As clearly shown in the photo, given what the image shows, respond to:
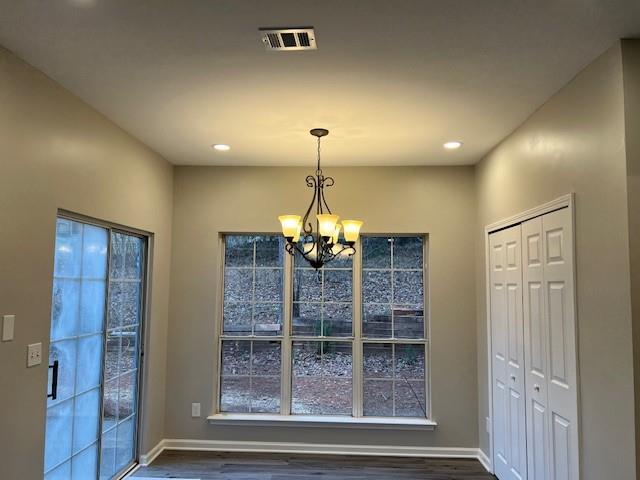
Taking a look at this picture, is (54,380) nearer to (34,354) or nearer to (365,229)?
(34,354)

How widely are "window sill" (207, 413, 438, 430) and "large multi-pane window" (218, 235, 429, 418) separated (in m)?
0.09

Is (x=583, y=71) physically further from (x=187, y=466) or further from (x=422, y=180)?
(x=187, y=466)

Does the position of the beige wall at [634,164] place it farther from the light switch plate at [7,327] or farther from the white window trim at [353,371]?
the light switch plate at [7,327]

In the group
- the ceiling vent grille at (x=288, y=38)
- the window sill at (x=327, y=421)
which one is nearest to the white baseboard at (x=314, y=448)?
the window sill at (x=327, y=421)

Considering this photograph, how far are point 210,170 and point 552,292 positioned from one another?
317 cm

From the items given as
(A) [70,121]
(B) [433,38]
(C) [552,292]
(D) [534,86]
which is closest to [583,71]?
(D) [534,86]

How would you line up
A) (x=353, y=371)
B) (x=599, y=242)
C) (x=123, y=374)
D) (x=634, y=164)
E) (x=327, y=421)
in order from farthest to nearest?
(x=353, y=371)
(x=327, y=421)
(x=123, y=374)
(x=599, y=242)
(x=634, y=164)

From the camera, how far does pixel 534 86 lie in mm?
2705

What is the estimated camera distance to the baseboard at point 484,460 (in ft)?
13.0

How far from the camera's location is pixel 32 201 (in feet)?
8.22

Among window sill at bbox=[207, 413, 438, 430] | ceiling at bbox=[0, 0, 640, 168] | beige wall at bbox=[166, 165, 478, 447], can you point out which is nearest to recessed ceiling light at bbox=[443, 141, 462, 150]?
ceiling at bbox=[0, 0, 640, 168]

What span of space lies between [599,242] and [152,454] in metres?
3.82

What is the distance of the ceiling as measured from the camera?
1970 millimetres

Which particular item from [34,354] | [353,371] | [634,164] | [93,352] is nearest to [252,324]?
[353,371]
